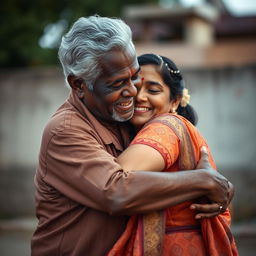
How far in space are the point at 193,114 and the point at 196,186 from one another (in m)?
0.82

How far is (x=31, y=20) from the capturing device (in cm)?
1273

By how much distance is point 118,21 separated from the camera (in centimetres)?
265

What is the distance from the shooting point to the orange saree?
2.47 meters

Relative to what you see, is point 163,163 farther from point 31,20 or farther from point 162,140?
point 31,20

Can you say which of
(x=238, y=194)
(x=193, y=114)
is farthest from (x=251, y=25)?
(x=193, y=114)

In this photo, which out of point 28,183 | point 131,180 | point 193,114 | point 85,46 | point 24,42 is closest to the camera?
point 131,180

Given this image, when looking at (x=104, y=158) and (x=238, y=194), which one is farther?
(x=238, y=194)

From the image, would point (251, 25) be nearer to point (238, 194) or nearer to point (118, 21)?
point (238, 194)

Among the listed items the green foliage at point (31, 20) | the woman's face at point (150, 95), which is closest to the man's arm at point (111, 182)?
the woman's face at point (150, 95)

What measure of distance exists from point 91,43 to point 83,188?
72cm

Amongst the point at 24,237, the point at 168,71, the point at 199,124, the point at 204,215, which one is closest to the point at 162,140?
the point at 204,215

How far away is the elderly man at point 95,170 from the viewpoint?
2381mm

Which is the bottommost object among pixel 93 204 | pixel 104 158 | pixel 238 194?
pixel 238 194

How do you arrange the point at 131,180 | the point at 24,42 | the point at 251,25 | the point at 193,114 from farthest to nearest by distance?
the point at 251,25, the point at 24,42, the point at 193,114, the point at 131,180
